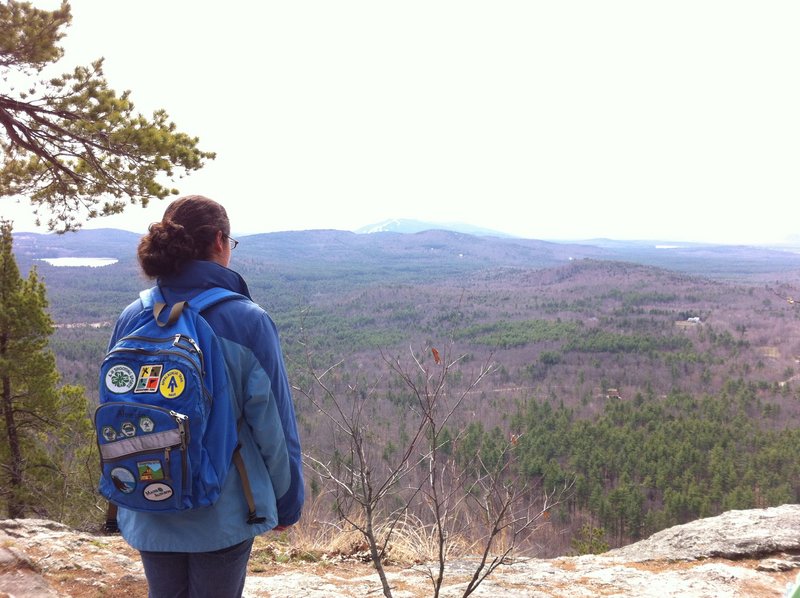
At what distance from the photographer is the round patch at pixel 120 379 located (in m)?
1.29

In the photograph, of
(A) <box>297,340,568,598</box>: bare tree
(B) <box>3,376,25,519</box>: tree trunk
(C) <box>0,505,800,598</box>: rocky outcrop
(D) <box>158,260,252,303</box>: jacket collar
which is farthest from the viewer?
(B) <box>3,376,25,519</box>: tree trunk

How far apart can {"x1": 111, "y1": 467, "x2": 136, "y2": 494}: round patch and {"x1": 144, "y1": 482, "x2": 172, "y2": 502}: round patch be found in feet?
0.14

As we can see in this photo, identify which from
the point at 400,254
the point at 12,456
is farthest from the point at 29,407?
the point at 400,254

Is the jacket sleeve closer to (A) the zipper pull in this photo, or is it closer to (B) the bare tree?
(A) the zipper pull

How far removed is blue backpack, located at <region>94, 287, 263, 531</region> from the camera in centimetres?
125

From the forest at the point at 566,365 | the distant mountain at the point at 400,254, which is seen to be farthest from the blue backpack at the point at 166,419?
the distant mountain at the point at 400,254

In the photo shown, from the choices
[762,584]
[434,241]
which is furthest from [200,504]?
[434,241]

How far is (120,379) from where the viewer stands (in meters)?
1.31

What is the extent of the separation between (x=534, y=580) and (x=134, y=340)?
116 inches

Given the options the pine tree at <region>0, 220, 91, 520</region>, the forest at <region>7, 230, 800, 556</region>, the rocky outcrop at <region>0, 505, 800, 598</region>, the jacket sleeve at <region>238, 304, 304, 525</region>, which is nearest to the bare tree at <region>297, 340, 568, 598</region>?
the forest at <region>7, 230, 800, 556</region>

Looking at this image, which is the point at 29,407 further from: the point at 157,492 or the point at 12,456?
the point at 157,492

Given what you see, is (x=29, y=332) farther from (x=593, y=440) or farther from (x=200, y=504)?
(x=593, y=440)

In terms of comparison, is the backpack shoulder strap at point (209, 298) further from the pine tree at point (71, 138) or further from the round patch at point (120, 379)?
the pine tree at point (71, 138)

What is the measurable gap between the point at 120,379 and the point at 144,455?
21 centimetres
